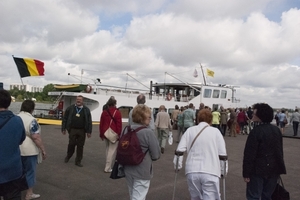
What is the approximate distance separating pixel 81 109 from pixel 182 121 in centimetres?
588

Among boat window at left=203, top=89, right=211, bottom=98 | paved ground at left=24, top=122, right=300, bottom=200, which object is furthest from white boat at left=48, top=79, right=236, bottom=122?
paved ground at left=24, top=122, right=300, bottom=200

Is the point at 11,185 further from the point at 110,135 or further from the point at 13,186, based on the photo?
the point at 110,135

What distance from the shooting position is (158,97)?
26.8m

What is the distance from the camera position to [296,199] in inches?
234

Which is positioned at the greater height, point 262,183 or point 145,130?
point 145,130

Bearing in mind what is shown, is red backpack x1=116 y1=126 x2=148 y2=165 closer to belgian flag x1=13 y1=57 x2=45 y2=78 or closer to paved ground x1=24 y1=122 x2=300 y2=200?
paved ground x1=24 y1=122 x2=300 y2=200

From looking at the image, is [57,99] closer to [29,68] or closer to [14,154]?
[29,68]

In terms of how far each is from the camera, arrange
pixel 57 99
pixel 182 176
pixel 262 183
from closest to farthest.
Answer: pixel 262 183, pixel 182 176, pixel 57 99

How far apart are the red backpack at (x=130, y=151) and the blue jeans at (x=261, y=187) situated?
5.26 feet

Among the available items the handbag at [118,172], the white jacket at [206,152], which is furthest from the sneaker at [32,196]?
the white jacket at [206,152]

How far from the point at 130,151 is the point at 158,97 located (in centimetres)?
2302

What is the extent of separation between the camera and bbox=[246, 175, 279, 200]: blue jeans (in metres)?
4.20

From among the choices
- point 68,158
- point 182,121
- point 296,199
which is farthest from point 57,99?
point 296,199

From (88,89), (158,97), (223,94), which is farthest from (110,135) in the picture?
(223,94)
